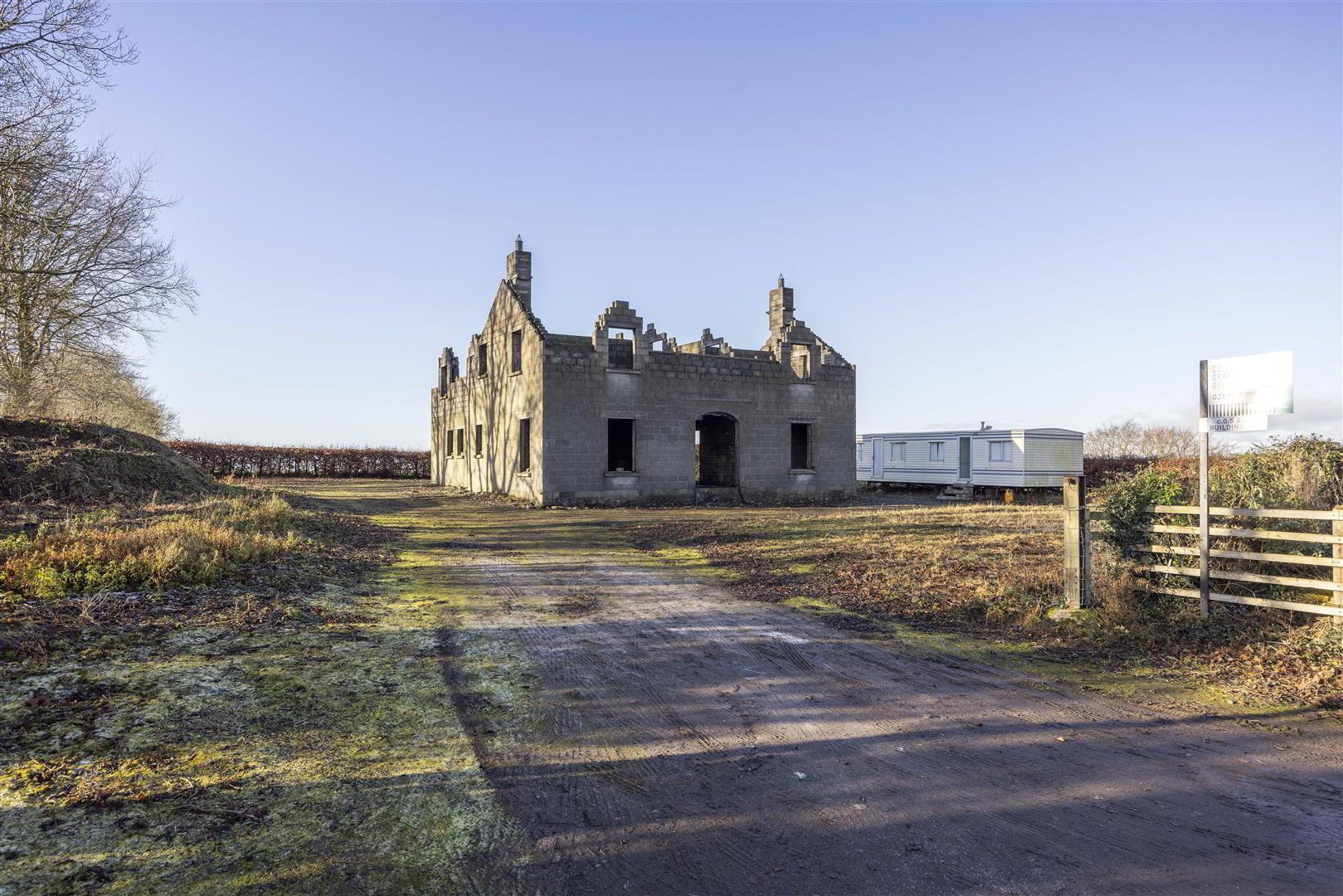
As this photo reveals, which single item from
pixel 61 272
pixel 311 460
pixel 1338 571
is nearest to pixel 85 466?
pixel 61 272

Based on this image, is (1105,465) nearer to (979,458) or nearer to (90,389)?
(979,458)

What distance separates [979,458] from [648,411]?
45.9ft

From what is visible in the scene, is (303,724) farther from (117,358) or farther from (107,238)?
(117,358)

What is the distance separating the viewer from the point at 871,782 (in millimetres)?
4074

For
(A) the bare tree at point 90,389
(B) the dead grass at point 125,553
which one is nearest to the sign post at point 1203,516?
(B) the dead grass at point 125,553

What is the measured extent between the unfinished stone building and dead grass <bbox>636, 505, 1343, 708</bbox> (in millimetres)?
7472

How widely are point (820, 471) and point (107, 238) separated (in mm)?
23550

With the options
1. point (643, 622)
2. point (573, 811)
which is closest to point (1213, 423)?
point (643, 622)

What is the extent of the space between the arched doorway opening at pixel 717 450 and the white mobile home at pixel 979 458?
10.1 m

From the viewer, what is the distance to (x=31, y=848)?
3.20m

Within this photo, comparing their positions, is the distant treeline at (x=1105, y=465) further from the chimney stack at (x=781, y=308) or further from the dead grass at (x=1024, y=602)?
the dead grass at (x=1024, y=602)

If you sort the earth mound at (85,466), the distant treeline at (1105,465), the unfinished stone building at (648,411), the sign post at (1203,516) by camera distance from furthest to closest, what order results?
the distant treeline at (1105,465), the unfinished stone building at (648,411), the earth mound at (85,466), the sign post at (1203,516)

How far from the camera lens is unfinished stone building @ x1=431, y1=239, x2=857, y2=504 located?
2173cm

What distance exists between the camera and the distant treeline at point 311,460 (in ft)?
142
